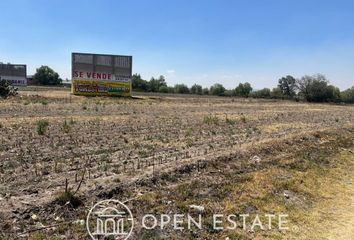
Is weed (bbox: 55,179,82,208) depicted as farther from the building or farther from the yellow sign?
the building

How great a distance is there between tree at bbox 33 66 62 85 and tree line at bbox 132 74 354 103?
2588 centimetres

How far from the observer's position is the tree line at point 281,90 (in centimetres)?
9688

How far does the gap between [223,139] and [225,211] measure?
7.41 metres

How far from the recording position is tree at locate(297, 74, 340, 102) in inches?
3768

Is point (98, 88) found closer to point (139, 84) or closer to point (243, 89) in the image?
point (139, 84)

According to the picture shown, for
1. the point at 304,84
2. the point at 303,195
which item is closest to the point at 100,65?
the point at 303,195

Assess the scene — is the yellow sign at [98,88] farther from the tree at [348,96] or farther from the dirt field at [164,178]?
the tree at [348,96]

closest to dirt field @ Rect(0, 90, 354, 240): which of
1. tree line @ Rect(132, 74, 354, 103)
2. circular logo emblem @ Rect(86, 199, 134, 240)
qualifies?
circular logo emblem @ Rect(86, 199, 134, 240)

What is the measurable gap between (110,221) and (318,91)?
9780 centimetres

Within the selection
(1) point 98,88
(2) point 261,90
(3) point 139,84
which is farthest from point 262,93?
(1) point 98,88

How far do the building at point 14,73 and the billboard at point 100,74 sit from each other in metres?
19.9

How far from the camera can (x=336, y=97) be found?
10100 cm

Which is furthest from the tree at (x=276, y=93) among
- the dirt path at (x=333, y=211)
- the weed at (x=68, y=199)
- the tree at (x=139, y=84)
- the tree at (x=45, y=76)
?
the weed at (x=68, y=199)

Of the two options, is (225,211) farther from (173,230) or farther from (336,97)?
(336,97)
